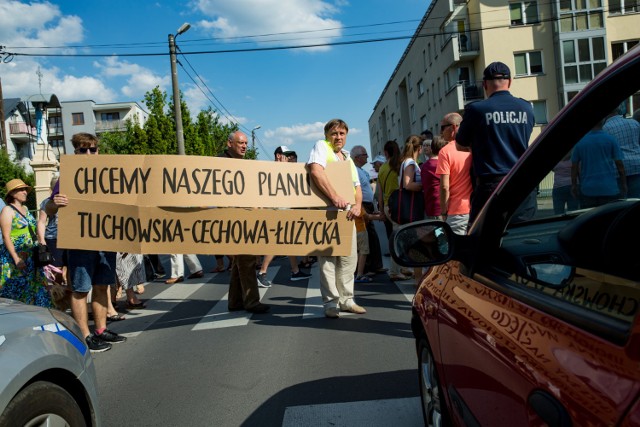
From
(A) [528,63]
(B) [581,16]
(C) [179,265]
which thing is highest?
(B) [581,16]

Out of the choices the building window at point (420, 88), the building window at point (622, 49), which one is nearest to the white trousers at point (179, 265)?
the building window at point (622, 49)

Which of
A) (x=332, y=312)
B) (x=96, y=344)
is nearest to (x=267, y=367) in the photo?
(x=332, y=312)

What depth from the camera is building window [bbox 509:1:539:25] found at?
3344 cm

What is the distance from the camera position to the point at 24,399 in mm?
1990

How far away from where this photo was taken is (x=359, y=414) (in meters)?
3.38

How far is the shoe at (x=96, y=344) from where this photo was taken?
5.41m

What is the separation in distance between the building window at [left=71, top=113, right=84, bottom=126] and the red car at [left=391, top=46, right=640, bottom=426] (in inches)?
3574

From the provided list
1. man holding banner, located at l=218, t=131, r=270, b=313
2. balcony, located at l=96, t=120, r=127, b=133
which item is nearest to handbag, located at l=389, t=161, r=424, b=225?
man holding banner, located at l=218, t=131, r=270, b=313

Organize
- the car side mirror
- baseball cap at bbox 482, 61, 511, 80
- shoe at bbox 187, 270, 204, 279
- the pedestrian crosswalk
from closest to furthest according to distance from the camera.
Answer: the car side mirror < baseball cap at bbox 482, 61, 511, 80 < the pedestrian crosswalk < shoe at bbox 187, 270, 204, 279

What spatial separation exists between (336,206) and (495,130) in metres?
2.00

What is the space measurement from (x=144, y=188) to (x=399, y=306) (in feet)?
10.2

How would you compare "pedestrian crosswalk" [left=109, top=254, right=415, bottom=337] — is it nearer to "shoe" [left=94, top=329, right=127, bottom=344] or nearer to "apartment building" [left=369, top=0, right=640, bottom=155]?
"shoe" [left=94, top=329, right=127, bottom=344]

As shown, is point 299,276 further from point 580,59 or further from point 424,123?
point 424,123

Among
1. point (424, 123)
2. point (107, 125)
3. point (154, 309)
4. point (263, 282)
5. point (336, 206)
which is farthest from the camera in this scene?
point (107, 125)
